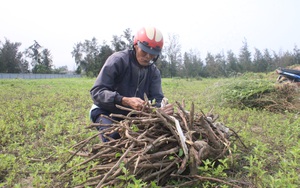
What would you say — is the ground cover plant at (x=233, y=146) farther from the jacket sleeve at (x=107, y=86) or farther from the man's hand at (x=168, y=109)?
the man's hand at (x=168, y=109)

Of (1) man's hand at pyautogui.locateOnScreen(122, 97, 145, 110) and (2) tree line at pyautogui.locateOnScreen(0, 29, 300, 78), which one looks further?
(2) tree line at pyautogui.locateOnScreen(0, 29, 300, 78)

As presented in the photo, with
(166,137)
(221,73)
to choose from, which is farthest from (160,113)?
(221,73)

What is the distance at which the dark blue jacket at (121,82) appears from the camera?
3.05 m

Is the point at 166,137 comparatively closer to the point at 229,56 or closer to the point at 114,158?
the point at 114,158

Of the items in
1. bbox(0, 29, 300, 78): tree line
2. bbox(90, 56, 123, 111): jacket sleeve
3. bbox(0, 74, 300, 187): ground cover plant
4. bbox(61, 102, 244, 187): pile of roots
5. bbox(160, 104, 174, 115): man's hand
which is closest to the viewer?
bbox(61, 102, 244, 187): pile of roots

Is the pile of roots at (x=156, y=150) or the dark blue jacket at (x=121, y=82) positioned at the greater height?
the dark blue jacket at (x=121, y=82)

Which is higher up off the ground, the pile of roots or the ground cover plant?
the pile of roots

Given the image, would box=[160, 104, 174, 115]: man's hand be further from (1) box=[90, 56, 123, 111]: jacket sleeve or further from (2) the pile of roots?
(1) box=[90, 56, 123, 111]: jacket sleeve

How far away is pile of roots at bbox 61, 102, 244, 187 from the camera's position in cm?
214

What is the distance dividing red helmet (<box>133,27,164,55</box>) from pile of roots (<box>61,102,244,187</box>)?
30.4 inches

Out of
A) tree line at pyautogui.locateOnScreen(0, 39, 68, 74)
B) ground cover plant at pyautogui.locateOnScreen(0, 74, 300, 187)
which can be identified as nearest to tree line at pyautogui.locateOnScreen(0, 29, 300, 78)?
tree line at pyautogui.locateOnScreen(0, 39, 68, 74)

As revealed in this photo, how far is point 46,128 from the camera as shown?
13.8ft

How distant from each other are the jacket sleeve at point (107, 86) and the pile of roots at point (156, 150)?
0.50 meters

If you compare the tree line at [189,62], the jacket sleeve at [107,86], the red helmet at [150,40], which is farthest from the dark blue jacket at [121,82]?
the tree line at [189,62]
